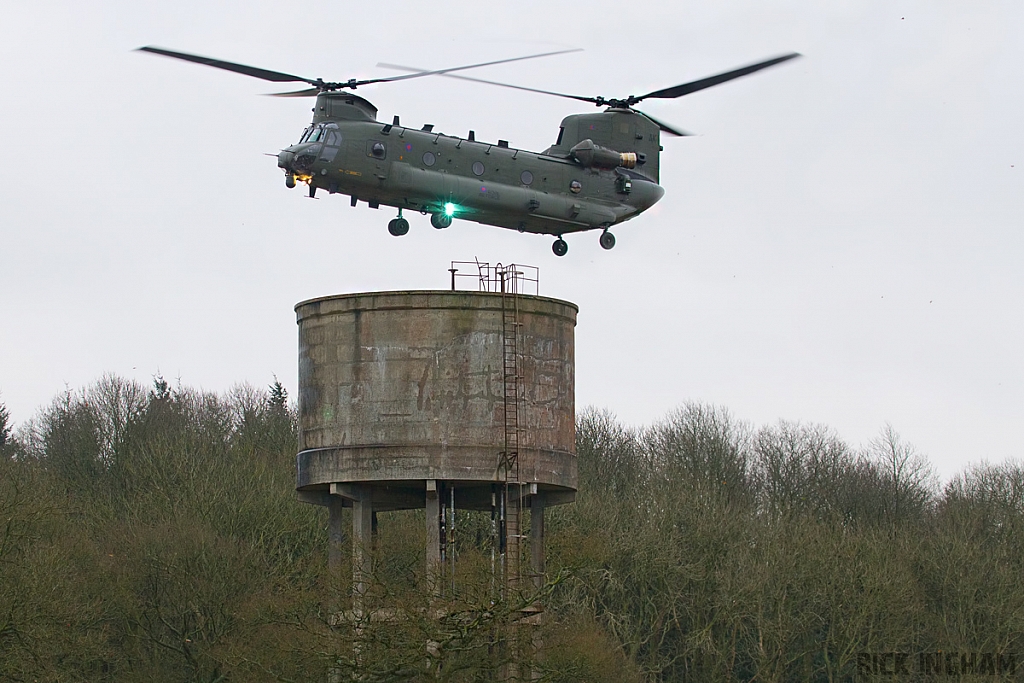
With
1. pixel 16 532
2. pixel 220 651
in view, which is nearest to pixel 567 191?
pixel 220 651

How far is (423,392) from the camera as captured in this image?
150 ft

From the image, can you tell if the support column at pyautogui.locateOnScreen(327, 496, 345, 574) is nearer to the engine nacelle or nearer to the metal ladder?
the metal ladder

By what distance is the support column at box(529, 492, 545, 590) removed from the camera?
155ft

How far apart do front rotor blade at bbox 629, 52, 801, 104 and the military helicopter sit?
0.08 ft

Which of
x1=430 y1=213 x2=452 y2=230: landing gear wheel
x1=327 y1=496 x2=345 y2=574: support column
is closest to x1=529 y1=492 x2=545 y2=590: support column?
x1=327 y1=496 x2=345 y2=574: support column

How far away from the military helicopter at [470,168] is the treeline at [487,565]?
8480mm

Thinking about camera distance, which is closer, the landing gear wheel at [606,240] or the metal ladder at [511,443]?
the metal ladder at [511,443]

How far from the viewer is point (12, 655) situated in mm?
52125

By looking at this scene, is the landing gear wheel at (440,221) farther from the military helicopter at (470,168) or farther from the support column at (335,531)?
the support column at (335,531)

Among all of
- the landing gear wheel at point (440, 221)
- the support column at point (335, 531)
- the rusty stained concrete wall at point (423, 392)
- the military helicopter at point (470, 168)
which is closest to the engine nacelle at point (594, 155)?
the military helicopter at point (470, 168)

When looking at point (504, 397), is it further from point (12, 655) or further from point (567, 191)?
point (12, 655)

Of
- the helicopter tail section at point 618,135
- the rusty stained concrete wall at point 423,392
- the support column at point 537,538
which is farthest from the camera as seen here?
the helicopter tail section at point 618,135

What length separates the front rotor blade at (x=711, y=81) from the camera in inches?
1996

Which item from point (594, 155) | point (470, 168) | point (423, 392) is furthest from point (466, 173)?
point (423, 392)
